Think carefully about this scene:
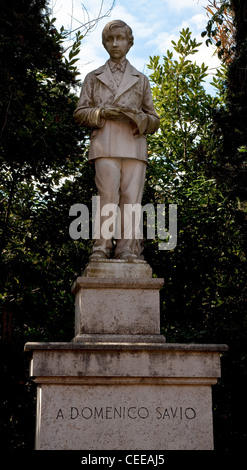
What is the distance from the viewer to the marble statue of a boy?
5.69 metres

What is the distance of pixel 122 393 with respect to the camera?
4883 millimetres

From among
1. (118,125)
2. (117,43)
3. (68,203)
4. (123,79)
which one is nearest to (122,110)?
(118,125)

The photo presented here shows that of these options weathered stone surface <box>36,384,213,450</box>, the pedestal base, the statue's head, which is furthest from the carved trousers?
weathered stone surface <box>36,384,213,450</box>

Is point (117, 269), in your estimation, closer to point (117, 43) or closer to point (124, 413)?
point (124, 413)

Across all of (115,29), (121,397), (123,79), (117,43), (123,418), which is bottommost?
(123,418)

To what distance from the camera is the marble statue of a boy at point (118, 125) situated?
569 centimetres

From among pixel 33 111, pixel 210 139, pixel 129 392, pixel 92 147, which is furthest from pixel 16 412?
pixel 210 139

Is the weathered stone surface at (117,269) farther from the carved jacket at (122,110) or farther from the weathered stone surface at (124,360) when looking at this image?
the carved jacket at (122,110)

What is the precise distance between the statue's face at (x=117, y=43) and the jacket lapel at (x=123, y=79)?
0.14m

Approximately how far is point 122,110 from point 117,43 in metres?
0.80

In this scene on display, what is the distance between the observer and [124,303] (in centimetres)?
532

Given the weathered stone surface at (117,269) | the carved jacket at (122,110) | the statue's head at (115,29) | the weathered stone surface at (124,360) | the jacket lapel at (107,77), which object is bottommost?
the weathered stone surface at (124,360)

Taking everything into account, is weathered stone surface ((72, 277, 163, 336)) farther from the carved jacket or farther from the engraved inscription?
the carved jacket

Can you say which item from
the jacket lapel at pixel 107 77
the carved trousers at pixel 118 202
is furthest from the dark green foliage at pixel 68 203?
the carved trousers at pixel 118 202
